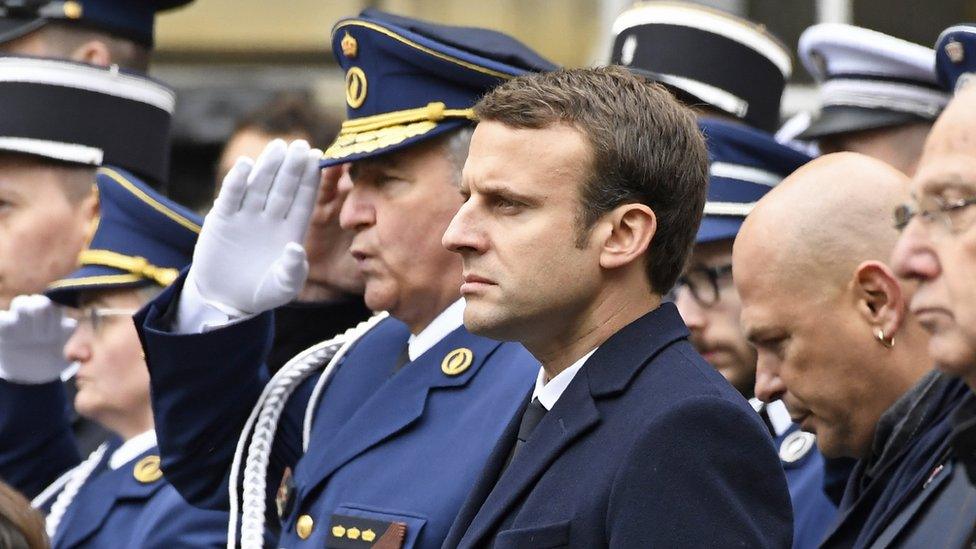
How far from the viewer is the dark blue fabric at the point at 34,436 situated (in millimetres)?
5992

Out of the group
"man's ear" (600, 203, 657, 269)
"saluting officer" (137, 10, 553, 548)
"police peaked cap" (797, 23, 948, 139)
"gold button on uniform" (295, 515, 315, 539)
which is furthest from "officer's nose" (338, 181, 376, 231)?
"police peaked cap" (797, 23, 948, 139)

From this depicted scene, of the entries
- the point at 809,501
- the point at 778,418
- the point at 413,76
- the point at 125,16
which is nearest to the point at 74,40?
the point at 125,16

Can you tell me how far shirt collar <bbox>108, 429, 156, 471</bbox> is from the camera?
18.1ft

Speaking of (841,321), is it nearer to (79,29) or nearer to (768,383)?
(768,383)

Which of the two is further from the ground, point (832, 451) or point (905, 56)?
point (905, 56)

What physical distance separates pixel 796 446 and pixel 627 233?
1.43 meters

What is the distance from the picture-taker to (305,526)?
166 inches

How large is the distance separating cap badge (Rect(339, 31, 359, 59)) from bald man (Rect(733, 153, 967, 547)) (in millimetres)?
1146

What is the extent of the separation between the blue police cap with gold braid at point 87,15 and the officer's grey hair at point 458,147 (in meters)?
2.52

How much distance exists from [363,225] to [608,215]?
1095 millimetres

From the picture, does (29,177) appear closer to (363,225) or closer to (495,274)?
(363,225)

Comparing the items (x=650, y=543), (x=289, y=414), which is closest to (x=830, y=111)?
(x=289, y=414)

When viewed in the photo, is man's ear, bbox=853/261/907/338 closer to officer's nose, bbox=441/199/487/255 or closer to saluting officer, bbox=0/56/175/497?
officer's nose, bbox=441/199/487/255

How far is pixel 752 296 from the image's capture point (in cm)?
414
